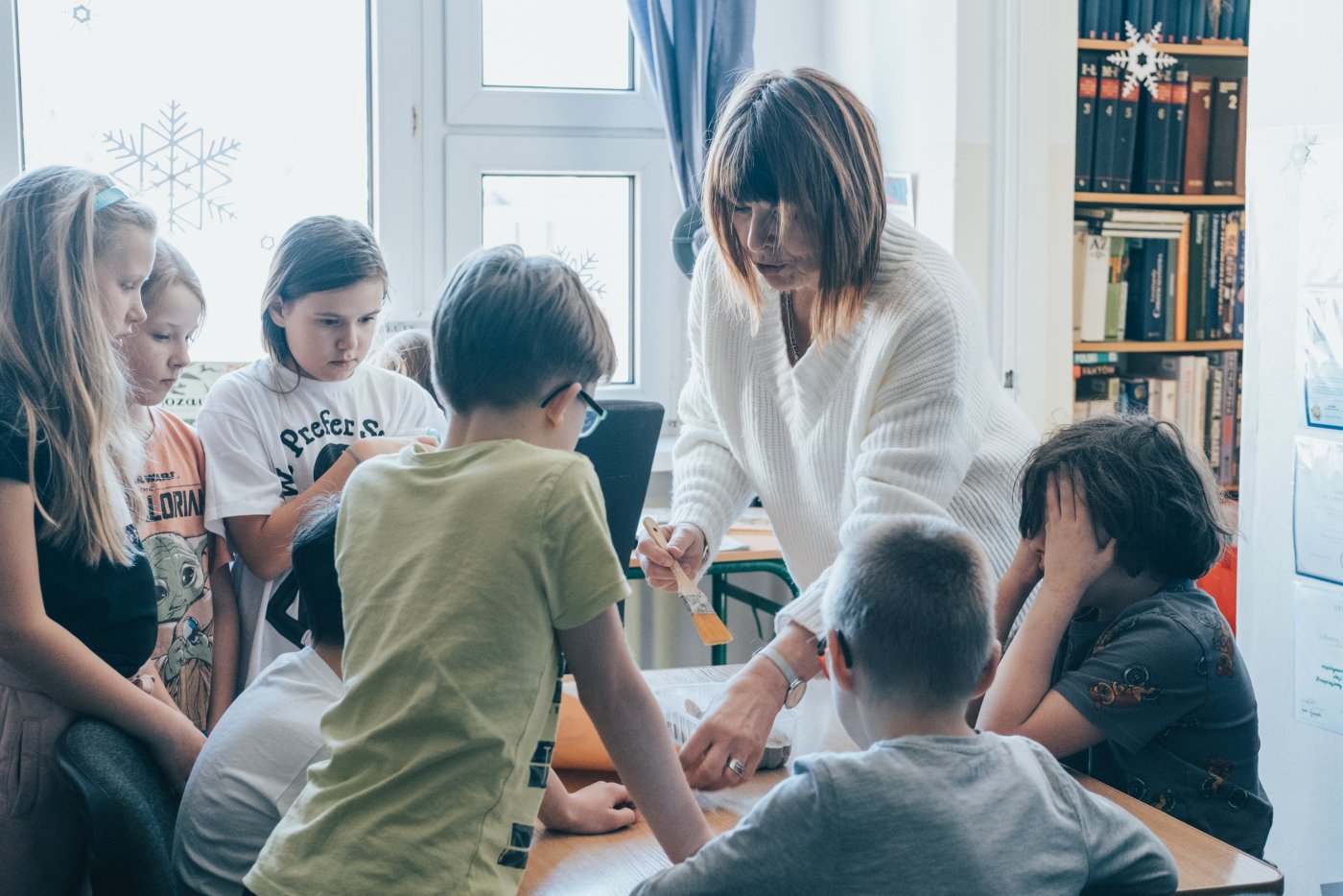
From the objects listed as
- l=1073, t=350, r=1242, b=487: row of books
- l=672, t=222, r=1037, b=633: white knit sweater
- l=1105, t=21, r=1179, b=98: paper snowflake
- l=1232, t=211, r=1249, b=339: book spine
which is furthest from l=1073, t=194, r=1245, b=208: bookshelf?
l=672, t=222, r=1037, b=633: white knit sweater

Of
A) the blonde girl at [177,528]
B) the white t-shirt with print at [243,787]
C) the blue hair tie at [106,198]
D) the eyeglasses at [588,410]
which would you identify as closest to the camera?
the eyeglasses at [588,410]

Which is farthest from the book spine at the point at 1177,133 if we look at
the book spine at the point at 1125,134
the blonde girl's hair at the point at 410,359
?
the blonde girl's hair at the point at 410,359

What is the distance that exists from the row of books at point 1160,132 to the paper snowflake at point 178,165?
2312 mm

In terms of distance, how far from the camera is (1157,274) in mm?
3709

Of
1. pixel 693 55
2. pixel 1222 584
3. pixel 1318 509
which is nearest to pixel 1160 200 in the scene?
pixel 1222 584

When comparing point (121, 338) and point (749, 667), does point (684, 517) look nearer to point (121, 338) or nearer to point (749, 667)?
point (749, 667)

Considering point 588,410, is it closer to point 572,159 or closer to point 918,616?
point 918,616

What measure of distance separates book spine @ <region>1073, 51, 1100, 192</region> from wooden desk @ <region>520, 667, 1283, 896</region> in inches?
98.3

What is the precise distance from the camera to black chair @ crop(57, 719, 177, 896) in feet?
4.13

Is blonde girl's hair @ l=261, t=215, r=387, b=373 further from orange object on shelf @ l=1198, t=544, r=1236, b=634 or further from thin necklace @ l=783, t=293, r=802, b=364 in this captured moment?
orange object on shelf @ l=1198, t=544, r=1236, b=634

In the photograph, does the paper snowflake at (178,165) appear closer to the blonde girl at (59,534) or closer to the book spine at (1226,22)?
the blonde girl at (59,534)

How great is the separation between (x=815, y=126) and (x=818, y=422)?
39cm

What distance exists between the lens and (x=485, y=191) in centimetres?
377

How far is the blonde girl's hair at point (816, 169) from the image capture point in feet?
5.01
